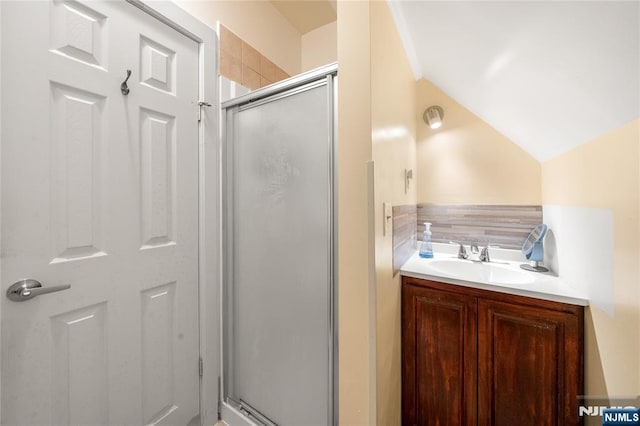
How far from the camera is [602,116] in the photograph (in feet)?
2.83

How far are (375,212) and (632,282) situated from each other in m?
0.78

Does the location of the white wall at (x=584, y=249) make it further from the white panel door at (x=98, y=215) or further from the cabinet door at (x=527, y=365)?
the white panel door at (x=98, y=215)

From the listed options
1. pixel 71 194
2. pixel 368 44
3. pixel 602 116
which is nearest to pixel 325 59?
pixel 368 44

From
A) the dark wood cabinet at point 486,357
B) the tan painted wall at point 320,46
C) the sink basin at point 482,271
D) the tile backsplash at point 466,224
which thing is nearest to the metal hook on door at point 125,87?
the tile backsplash at point 466,224

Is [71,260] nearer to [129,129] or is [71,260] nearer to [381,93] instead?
[129,129]

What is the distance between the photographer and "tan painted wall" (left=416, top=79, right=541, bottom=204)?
5.23 feet

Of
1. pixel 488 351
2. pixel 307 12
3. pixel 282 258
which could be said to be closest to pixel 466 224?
pixel 488 351

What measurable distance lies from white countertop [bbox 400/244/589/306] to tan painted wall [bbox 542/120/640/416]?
0.12 m

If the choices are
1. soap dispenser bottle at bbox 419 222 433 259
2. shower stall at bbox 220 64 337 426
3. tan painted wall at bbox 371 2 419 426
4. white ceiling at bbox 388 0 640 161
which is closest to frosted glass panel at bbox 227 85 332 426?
shower stall at bbox 220 64 337 426

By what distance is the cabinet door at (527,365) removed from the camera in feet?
3.39

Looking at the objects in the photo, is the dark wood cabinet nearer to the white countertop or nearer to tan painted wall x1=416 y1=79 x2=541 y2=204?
the white countertop

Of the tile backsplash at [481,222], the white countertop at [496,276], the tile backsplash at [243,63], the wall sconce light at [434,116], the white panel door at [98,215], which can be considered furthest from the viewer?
the wall sconce light at [434,116]

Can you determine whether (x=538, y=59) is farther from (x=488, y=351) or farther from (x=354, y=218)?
(x=488, y=351)

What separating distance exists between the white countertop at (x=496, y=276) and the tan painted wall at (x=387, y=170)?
0.75ft
